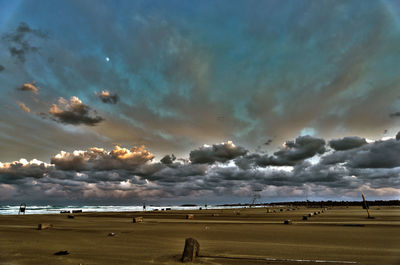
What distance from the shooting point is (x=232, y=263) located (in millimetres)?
10953

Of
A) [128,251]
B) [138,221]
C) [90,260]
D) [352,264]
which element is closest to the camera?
[352,264]

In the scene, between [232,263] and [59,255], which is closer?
[232,263]

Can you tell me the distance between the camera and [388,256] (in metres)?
12.6

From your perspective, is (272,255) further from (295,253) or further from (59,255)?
(59,255)

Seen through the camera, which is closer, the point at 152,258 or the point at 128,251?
the point at 152,258

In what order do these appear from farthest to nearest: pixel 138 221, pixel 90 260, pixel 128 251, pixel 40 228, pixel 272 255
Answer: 1. pixel 138 221
2. pixel 40 228
3. pixel 128 251
4. pixel 272 255
5. pixel 90 260

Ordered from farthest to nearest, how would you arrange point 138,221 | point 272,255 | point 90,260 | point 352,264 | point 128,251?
1. point 138,221
2. point 128,251
3. point 272,255
4. point 90,260
5. point 352,264

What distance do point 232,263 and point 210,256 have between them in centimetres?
153

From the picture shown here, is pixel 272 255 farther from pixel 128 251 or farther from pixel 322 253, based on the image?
pixel 128 251

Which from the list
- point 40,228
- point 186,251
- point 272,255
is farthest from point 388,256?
point 40,228

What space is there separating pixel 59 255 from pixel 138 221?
26460mm

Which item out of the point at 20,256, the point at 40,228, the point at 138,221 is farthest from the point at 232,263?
the point at 138,221

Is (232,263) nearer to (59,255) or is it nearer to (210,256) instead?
(210,256)

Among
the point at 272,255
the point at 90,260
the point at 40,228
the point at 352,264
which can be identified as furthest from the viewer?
the point at 40,228
